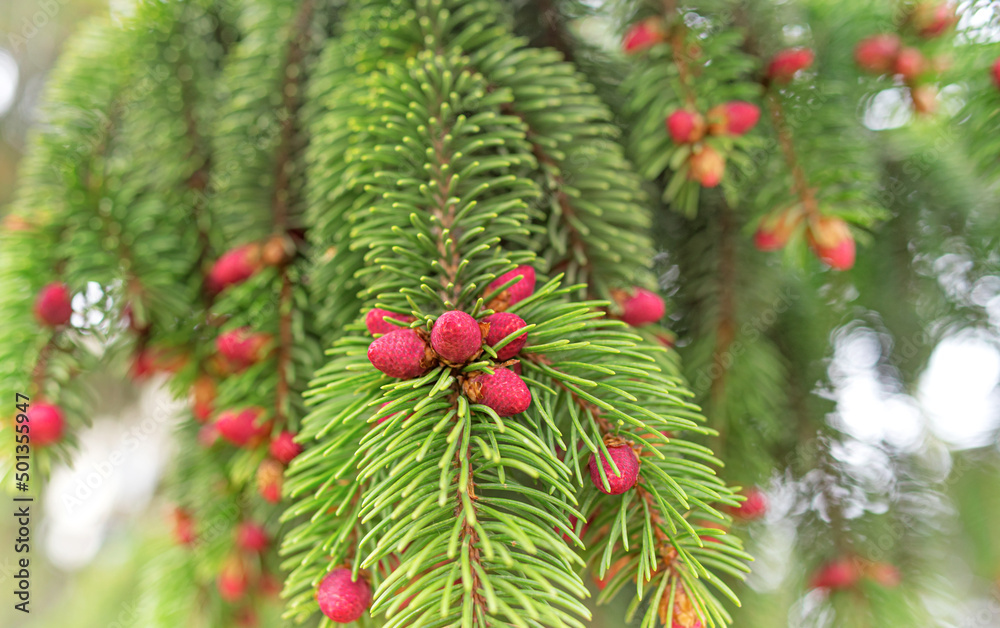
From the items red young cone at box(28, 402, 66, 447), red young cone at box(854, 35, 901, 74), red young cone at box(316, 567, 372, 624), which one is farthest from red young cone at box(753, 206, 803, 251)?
red young cone at box(28, 402, 66, 447)

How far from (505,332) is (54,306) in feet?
1.54

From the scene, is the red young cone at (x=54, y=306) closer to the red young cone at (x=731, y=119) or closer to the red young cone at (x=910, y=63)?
the red young cone at (x=731, y=119)

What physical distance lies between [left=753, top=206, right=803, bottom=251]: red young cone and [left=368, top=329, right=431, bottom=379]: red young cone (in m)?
0.42

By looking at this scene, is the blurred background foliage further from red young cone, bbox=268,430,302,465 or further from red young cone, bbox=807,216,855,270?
red young cone, bbox=268,430,302,465

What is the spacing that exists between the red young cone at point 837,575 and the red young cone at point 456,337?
1.90 ft

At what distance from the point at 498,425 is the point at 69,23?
188 cm

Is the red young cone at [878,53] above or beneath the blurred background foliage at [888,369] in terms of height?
above

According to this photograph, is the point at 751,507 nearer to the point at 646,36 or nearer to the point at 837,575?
the point at 837,575

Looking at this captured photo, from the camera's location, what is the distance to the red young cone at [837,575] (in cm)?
61

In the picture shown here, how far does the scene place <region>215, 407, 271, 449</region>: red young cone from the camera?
1.53ft

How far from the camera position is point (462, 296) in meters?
0.35

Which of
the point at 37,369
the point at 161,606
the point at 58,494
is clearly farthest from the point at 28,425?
the point at 58,494

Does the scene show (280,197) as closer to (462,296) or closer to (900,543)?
(462,296)

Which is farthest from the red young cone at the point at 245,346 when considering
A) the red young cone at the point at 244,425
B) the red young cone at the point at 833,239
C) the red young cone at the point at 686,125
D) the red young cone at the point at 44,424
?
the red young cone at the point at 833,239
